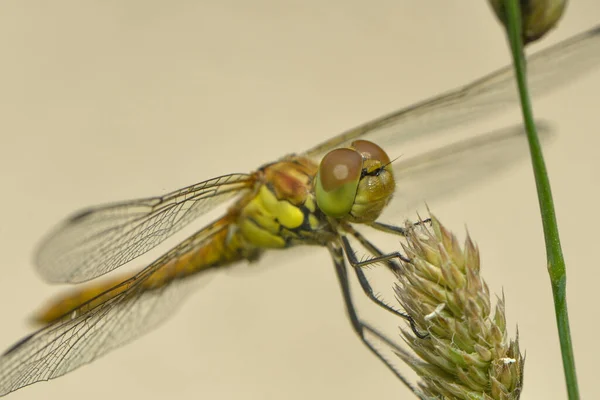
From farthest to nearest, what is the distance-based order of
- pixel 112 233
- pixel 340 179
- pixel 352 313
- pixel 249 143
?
pixel 249 143, pixel 352 313, pixel 112 233, pixel 340 179

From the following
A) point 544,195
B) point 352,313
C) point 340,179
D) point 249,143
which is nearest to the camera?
point 544,195

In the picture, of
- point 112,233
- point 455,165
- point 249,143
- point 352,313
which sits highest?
point 249,143

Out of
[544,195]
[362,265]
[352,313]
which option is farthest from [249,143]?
[544,195]

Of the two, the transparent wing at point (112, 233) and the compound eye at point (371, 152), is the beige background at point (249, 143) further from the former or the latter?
the compound eye at point (371, 152)

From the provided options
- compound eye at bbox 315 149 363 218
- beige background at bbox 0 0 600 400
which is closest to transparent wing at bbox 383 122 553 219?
compound eye at bbox 315 149 363 218

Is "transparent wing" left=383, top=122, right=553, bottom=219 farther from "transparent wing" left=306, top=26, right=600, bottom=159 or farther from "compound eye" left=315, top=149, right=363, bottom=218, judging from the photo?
"compound eye" left=315, top=149, right=363, bottom=218

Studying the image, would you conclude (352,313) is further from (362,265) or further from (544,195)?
(544,195)
